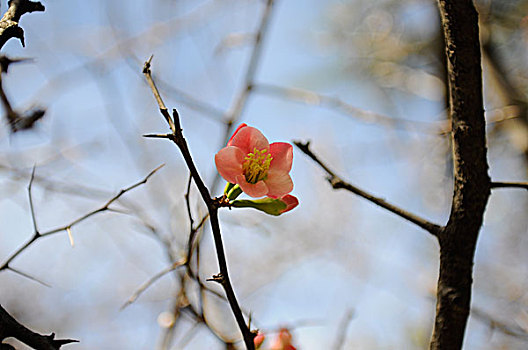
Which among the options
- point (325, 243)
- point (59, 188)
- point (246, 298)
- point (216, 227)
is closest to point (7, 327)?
point (216, 227)

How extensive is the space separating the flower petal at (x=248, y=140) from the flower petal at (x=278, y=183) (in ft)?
0.08

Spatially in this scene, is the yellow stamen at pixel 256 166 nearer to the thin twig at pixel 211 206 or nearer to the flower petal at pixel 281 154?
the flower petal at pixel 281 154

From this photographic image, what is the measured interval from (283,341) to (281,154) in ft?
0.76

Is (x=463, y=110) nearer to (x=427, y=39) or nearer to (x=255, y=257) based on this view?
(x=255, y=257)

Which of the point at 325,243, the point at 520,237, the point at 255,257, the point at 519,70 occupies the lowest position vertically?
the point at 255,257

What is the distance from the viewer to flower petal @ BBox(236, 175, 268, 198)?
15.7 inches

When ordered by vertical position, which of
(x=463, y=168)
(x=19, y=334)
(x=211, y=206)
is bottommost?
(x=19, y=334)

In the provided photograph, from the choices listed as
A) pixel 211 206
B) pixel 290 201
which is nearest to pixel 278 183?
pixel 290 201

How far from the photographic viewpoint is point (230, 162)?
42 centimetres

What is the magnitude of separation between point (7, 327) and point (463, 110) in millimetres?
351

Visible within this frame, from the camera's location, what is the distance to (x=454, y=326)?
387mm

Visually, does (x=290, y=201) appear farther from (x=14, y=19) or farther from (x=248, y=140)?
(x=14, y=19)

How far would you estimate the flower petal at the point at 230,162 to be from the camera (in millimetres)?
409

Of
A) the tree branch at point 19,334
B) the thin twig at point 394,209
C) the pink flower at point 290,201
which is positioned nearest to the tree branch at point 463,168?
the thin twig at point 394,209
